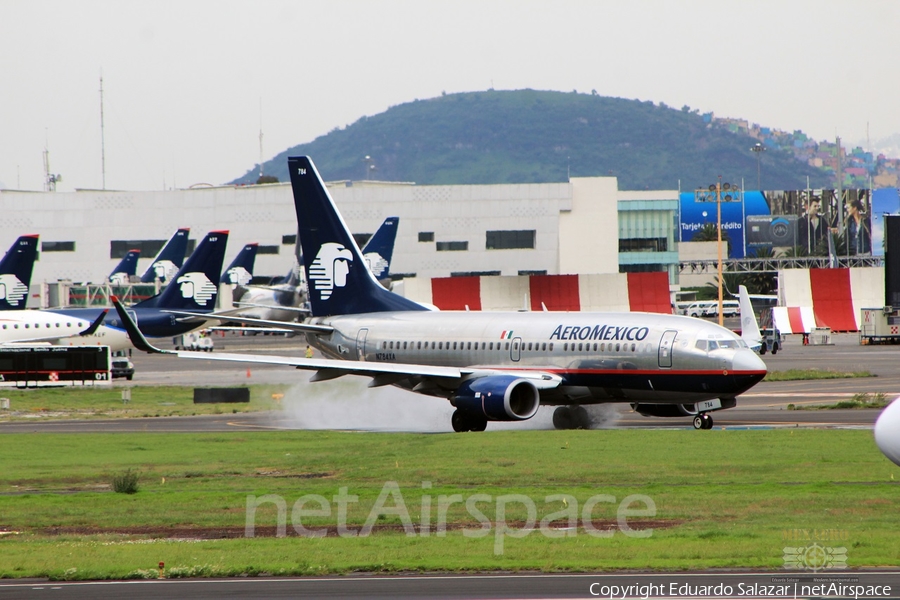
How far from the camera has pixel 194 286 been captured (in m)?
78.9

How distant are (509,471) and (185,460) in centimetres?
969

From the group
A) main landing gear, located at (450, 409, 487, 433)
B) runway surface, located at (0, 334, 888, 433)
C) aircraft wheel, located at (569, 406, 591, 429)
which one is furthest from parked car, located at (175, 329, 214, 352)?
aircraft wheel, located at (569, 406, 591, 429)

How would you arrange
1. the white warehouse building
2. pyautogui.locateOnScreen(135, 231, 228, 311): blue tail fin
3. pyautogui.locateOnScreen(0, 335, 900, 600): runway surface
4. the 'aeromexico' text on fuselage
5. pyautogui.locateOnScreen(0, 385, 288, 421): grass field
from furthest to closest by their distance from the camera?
the white warehouse building → pyautogui.locateOnScreen(135, 231, 228, 311): blue tail fin → pyautogui.locateOnScreen(0, 385, 288, 421): grass field → the 'aeromexico' text on fuselage → pyautogui.locateOnScreen(0, 335, 900, 600): runway surface

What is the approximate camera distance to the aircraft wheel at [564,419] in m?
40.7

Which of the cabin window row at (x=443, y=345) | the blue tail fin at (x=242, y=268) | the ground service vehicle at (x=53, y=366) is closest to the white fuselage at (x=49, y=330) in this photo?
the ground service vehicle at (x=53, y=366)

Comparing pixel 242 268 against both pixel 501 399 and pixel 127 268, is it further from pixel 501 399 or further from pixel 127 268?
pixel 501 399

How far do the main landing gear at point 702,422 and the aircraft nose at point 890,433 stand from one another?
23375mm

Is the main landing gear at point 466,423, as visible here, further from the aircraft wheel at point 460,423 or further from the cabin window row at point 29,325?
the cabin window row at point 29,325

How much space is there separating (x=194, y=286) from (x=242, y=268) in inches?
1944

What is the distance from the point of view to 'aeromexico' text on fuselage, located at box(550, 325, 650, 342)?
38.0 metres

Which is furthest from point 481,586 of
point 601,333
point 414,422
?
point 414,422

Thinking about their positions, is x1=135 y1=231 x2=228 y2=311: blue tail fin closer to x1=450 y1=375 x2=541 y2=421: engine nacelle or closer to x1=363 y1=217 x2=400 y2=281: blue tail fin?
x1=363 y1=217 x2=400 y2=281: blue tail fin

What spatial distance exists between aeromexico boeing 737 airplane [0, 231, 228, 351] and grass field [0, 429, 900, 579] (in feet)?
133

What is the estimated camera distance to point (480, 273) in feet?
463
